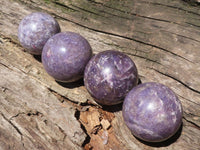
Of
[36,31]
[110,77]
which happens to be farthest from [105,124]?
[36,31]

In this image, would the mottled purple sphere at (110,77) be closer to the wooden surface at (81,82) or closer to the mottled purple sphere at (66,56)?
the mottled purple sphere at (66,56)

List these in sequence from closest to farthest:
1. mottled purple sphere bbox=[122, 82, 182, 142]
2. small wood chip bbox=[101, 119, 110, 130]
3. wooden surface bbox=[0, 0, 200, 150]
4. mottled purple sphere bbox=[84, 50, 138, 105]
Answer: mottled purple sphere bbox=[122, 82, 182, 142]
mottled purple sphere bbox=[84, 50, 138, 105]
wooden surface bbox=[0, 0, 200, 150]
small wood chip bbox=[101, 119, 110, 130]

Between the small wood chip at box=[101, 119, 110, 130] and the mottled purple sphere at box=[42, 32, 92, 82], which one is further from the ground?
the mottled purple sphere at box=[42, 32, 92, 82]

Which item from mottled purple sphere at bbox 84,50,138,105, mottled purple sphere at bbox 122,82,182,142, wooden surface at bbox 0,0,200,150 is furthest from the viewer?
wooden surface at bbox 0,0,200,150

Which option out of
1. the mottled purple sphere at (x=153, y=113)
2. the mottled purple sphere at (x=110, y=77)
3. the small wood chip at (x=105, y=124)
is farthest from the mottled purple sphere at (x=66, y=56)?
the mottled purple sphere at (x=153, y=113)

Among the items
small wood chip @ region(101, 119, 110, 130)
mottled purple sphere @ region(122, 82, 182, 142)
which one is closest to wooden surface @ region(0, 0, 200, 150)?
small wood chip @ region(101, 119, 110, 130)

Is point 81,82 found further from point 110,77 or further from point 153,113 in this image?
point 153,113

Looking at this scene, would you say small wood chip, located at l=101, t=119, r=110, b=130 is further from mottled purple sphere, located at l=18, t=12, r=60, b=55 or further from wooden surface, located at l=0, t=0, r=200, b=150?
mottled purple sphere, located at l=18, t=12, r=60, b=55
